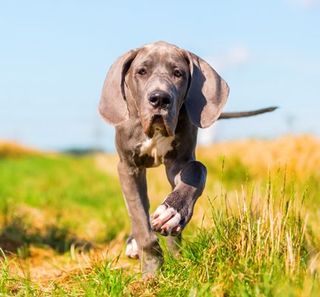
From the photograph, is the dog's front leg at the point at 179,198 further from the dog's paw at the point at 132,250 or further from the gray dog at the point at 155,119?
the dog's paw at the point at 132,250

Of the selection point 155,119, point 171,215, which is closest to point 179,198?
point 171,215

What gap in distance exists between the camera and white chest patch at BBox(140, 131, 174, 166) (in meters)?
5.28

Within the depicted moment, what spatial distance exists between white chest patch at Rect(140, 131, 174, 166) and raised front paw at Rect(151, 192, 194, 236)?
1.79 feet

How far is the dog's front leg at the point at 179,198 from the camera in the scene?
4660 millimetres

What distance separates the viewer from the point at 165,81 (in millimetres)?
4973

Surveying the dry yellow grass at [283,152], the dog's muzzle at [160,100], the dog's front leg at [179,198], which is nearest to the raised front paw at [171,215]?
the dog's front leg at [179,198]

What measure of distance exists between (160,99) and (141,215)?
1.02 meters

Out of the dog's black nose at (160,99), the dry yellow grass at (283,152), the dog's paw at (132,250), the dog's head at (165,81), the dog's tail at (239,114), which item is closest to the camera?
the dog's black nose at (160,99)

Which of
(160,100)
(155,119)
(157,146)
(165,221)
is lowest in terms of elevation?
(165,221)

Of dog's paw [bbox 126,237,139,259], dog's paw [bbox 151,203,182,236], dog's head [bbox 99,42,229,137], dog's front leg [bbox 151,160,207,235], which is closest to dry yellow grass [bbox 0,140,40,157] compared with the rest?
dog's paw [bbox 126,237,139,259]

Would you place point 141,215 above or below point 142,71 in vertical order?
below

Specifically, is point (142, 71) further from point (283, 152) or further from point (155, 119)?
point (283, 152)

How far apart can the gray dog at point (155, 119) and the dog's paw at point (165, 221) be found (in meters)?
0.20

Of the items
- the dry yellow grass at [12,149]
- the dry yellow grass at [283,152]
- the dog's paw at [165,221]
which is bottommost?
the dry yellow grass at [12,149]
